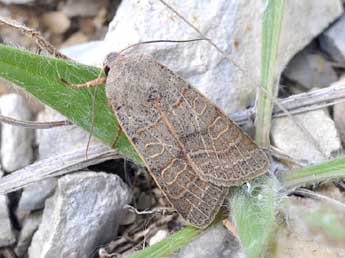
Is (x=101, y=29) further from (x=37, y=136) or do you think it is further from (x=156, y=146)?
(x=156, y=146)

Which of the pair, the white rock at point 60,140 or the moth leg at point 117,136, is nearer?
the moth leg at point 117,136

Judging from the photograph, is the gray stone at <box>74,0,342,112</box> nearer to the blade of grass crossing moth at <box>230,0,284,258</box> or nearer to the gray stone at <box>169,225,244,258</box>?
the blade of grass crossing moth at <box>230,0,284,258</box>

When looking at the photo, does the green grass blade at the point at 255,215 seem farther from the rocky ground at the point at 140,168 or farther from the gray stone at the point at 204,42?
the gray stone at the point at 204,42

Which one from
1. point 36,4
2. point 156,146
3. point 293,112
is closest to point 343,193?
point 293,112

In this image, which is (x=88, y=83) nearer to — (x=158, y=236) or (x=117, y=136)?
(x=117, y=136)

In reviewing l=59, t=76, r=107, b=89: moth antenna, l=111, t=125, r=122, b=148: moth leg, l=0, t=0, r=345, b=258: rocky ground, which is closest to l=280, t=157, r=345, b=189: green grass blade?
l=0, t=0, r=345, b=258: rocky ground

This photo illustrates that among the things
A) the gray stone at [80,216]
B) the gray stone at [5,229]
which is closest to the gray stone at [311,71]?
the gray stone at [80,216]
